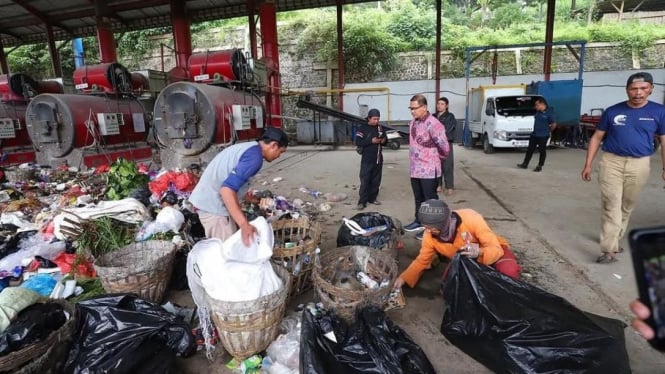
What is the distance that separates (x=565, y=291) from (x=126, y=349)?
116 inches

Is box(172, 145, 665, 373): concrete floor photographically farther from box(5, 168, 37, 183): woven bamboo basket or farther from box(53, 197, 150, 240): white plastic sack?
box(5, 168, 37, 183): woven bamboo basket

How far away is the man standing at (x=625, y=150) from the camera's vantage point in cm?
289

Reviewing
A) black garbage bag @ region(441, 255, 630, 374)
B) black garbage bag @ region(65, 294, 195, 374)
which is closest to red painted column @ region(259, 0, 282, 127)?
black garbage bag @ region(65, 294, 195, 374)

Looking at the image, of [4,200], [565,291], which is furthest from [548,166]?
[4,200]

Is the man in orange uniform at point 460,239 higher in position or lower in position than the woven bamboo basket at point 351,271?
higher

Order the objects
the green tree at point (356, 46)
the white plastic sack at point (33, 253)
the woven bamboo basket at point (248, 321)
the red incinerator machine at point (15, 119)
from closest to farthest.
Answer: the woven bamboo basket at point (248, 321)
the white plastic sack at point (33, 253)
the red incinerator machine at point (15, 119)
the green tree at point (356, 46)

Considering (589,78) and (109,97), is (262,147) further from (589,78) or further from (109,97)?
(589,78)

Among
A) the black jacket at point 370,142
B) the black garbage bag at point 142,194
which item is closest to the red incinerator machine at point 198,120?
the black garbage bag at point 142,194

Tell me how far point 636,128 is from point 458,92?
461 inches

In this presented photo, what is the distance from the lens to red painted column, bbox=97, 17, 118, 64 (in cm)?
1262

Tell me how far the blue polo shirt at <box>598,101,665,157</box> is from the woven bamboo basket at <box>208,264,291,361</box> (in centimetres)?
294

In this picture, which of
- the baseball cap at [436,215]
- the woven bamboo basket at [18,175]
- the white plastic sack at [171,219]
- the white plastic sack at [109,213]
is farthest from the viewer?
the woven bamboo basket at [18,175]

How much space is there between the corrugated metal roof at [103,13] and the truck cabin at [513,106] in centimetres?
678

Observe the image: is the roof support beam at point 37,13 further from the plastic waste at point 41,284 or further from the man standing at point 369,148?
the plastic waste at point 41,284
